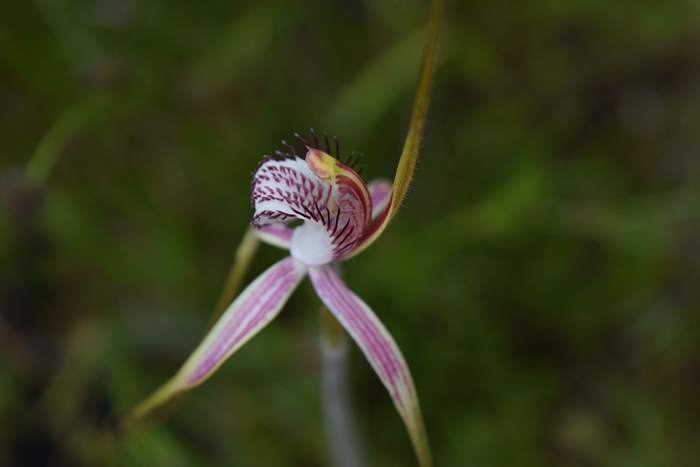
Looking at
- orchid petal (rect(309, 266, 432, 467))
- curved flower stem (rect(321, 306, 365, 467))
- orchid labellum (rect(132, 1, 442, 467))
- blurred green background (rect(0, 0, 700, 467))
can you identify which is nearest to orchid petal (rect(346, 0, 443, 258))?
orchid labellum (rect(132, 1, 442, 467))

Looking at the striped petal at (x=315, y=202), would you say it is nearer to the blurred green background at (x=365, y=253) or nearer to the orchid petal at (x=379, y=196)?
the orchid petal at (x=379, y=196)

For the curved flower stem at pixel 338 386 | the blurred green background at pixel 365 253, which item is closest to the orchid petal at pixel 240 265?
the curved flower stem at pixel 338 386

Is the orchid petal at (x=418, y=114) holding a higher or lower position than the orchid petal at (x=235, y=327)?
higher

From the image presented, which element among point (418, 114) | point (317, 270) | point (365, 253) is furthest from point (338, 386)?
point (365, 253)

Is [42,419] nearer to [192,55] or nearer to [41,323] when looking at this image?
[41,323]

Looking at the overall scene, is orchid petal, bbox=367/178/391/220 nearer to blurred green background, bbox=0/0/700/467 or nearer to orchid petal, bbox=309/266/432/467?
orchid petal, bbox=309/266/432/467

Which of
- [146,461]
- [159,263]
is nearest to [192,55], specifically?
[159,263]
